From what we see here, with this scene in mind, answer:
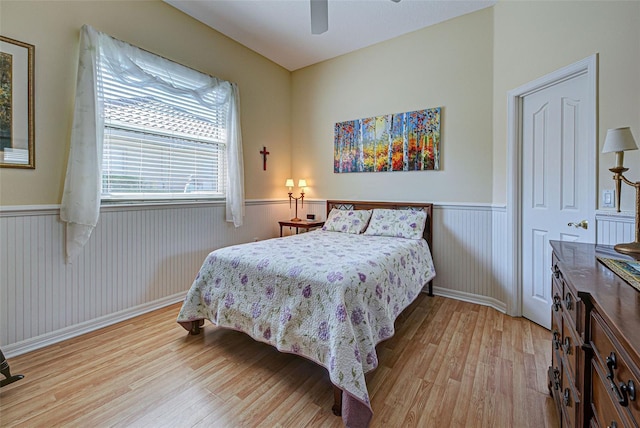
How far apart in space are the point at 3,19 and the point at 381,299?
3.15m

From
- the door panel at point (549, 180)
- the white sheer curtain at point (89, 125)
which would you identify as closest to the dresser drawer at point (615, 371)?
the door panel at point (549, 180)

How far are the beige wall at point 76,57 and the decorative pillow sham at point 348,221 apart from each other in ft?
3.60

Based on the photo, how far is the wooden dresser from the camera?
2.09 ft

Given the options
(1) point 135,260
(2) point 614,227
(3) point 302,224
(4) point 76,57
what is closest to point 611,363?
(2) point 614,227

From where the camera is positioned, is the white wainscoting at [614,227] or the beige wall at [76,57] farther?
the beige wall at [76,57]

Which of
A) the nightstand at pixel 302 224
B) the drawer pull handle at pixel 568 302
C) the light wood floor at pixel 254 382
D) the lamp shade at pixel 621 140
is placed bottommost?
the light wood floor at pixel 254 382

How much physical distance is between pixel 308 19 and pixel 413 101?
1.47 metres

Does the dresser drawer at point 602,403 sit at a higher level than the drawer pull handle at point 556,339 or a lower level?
higher

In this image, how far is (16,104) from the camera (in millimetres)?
1959

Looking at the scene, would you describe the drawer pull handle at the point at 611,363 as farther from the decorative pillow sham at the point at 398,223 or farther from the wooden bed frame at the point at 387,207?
the wooden bed frame at the point at 387,207

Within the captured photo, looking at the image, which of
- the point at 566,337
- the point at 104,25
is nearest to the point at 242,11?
the point at 104,25

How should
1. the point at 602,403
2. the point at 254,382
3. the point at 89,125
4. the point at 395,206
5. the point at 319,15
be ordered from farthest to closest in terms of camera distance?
the point at 395,206 < the point at 89,125 < the point at 319,15 < the point at 254,382 < the point at 602,403

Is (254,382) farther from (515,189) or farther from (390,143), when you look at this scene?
(390,143)

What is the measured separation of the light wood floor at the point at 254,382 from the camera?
1458 millimetres
